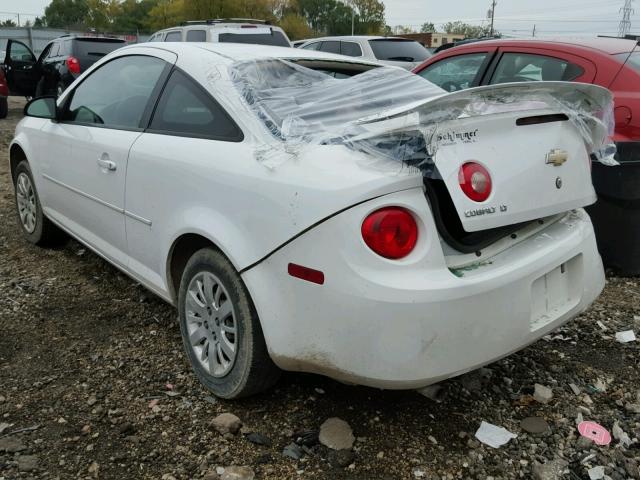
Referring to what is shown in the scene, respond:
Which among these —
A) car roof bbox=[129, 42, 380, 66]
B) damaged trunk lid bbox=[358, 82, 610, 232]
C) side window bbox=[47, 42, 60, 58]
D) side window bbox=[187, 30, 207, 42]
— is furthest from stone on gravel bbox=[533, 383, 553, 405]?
side window bbox=[47, 42, 60, 58]

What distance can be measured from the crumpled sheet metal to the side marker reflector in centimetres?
42

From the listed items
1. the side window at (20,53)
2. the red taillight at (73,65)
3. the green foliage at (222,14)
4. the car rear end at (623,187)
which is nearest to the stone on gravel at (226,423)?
the car rear end at (623,187)

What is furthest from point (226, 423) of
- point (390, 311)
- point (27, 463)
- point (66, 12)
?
point (66, 12)

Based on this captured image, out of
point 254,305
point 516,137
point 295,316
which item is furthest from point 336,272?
point 516,137

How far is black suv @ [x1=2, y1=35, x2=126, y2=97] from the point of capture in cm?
1223

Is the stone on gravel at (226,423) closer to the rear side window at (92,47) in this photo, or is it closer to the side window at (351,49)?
the side window at (351,49)

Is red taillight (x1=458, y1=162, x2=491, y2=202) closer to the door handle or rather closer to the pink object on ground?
the pink object on ground

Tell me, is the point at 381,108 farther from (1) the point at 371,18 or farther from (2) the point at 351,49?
(1) the point at 371,18

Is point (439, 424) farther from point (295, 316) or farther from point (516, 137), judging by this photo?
point (516, 137)

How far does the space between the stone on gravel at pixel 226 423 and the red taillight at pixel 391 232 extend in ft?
3.41

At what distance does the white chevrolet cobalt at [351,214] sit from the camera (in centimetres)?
212

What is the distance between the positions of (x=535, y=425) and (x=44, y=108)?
11.4 feet

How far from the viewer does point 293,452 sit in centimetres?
246

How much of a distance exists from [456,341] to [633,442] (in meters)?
1.07
